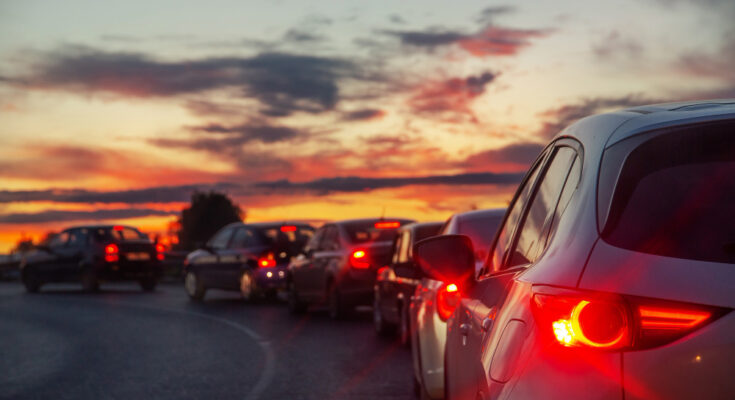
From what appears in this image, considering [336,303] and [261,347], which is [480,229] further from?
[336,303]

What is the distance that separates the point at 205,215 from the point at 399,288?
496 ft

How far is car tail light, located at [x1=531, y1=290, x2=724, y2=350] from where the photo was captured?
2471 mm

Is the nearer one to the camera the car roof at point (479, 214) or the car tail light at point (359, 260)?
the car roof at point (479, 214)

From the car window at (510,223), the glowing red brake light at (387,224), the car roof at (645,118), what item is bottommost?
the glowing red brake light at (387,224)

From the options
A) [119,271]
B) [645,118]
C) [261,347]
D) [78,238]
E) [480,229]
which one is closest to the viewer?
[645,118]

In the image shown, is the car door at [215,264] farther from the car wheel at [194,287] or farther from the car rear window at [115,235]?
the car rear window at [115,235]

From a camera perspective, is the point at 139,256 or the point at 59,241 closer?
the point at 139,256

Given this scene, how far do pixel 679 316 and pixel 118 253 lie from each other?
2990 cm

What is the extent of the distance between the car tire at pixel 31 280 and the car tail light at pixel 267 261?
38.7 ft

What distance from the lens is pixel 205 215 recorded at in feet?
535

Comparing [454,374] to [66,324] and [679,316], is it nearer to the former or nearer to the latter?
[679,316]

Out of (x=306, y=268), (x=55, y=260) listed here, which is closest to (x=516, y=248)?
(x=306, y=268)

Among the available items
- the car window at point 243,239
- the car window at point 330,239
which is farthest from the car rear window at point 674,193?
the car window at point 243,239

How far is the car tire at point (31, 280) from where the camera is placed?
110ft
